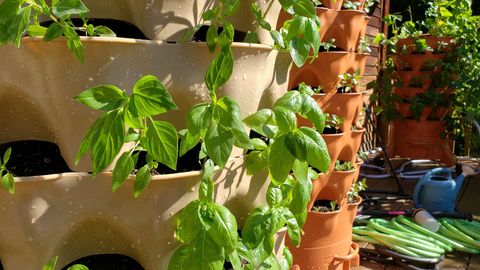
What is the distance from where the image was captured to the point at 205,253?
1.96 ft

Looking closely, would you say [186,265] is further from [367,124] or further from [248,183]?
[367,124]

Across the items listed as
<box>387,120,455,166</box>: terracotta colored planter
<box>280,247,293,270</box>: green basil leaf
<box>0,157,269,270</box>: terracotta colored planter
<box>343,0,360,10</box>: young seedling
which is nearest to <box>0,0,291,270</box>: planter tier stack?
<box>0,157,269,270</box>: terracotta colored planter

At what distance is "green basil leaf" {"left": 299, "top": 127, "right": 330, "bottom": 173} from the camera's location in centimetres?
58

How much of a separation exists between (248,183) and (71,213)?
34cm

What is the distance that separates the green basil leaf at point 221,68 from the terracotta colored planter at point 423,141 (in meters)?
2.66

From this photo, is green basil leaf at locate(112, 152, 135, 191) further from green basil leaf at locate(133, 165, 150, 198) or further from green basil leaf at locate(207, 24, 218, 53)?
green basil leaf at locate(207, 24, 218, 53)

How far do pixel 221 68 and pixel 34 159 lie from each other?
1.34 ft

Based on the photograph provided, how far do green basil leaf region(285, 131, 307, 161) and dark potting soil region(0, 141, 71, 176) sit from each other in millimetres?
394

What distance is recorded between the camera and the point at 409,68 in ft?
9.48

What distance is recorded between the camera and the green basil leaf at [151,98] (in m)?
0.49

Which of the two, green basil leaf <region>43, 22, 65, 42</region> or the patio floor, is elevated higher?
green basil leaf <region>43, 22, 65, 42</region>

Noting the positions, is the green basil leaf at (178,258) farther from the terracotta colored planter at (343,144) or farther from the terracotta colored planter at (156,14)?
the terracotta colored planter at (343,144)

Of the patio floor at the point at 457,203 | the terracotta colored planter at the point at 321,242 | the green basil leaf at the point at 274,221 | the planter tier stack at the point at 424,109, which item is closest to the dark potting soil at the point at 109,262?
the green basil leaf at the point at 274,221

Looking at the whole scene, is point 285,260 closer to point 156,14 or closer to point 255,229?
point 255,229
